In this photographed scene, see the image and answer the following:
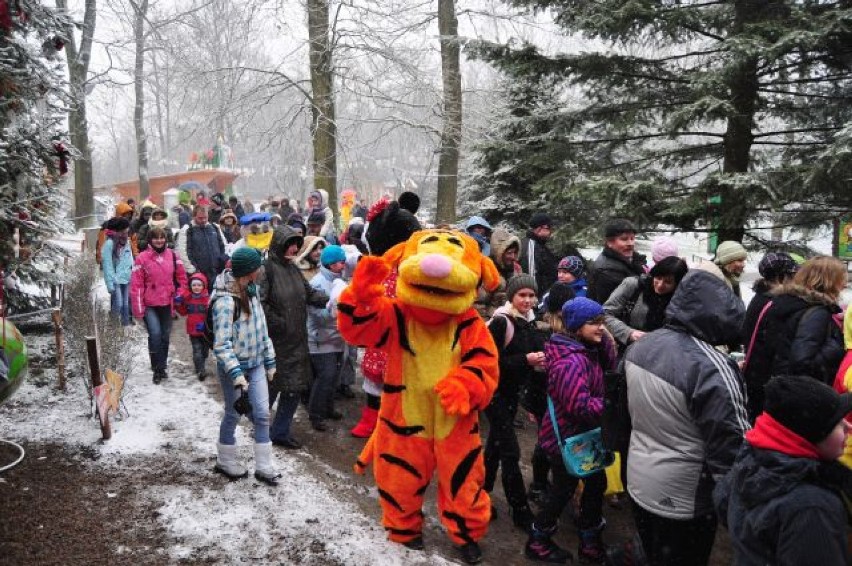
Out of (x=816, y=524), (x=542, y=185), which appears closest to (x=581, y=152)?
(x=542, y=185)

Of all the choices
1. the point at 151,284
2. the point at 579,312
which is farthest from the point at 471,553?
the point at 151,284

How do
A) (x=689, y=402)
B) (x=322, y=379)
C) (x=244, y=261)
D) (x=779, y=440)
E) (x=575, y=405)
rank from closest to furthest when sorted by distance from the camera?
(x=779, y=440)
(x=689, y=402)
(x=575, y=405)
(x=244, y=261)
(x=322, y=379)

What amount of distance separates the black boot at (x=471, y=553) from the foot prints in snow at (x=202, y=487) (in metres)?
0.22

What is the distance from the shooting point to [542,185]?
872 centimetres

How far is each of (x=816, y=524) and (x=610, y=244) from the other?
4.22 meters

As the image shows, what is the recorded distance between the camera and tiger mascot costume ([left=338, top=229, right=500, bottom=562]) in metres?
4.09

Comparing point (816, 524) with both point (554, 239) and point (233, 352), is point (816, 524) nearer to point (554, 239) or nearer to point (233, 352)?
point (233, 352)

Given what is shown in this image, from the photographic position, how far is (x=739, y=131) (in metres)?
7.93

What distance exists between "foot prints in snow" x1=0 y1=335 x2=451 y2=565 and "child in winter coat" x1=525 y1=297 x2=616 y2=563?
85 cm

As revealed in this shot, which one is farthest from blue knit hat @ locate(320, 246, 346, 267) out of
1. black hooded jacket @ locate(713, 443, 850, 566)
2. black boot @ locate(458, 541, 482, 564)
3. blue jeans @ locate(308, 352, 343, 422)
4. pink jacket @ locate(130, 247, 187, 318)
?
black hooded jacket @ locate(713, 443, 850, 566)

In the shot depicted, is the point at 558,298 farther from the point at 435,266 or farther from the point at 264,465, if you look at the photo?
the point at 264,465

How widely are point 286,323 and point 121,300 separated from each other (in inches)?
208

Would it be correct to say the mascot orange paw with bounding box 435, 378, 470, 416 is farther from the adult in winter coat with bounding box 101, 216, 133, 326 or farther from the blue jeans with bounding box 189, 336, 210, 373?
the adult in winter coat with bounding box 101, 216, 133, 326

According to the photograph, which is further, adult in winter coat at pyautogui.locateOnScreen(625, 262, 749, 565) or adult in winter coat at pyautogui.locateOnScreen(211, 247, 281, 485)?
adult in winter coat at pyautogui.locateOnScreen(211, 247, 281, 485)
